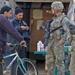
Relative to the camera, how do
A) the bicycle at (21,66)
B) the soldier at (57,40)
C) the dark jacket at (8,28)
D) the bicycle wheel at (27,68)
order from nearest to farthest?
the dark jacket at (8,28), the soldier at (57,40), the bicycle at (21,66), the bicycle wheel at (27,68)

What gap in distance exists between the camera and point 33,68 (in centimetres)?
771

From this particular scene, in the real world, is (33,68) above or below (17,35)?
below

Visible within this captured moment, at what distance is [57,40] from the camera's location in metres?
7.21

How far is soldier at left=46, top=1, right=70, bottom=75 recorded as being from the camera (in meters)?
7.12

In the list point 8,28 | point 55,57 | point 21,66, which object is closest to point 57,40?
point 55,57

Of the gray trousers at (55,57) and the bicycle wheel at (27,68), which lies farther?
the bicycle wheel at (27,68)

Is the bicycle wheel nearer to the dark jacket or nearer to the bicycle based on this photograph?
the bicycle

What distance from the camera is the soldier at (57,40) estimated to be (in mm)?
7125

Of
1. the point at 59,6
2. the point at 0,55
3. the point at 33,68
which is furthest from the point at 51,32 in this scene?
the point at 0,55

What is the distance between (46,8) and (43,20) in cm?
49

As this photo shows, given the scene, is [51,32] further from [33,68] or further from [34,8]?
[34,8]

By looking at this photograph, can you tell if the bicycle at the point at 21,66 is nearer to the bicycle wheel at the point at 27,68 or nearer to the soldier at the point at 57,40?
the bicycle wheel at the point at 27,68

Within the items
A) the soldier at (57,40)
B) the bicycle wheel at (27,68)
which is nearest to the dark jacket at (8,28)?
the soldier at (57,40)

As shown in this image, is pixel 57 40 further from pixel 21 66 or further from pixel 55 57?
pixel 21 66
